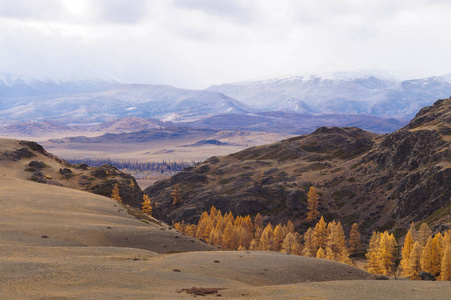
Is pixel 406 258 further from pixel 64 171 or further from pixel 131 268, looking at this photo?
pixel 64 171

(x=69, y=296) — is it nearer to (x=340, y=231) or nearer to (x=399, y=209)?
(x=340, y=231)

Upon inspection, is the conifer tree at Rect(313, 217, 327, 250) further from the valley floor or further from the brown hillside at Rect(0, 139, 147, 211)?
the valley floor

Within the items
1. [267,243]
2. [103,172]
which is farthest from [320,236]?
[103,172]

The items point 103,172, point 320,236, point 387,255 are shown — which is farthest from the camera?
point 103,172

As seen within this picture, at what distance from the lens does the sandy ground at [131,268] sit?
42188 mm

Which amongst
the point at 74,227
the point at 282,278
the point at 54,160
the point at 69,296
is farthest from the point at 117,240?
the point at 54,160

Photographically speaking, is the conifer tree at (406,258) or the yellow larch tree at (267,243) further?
the yellow larch tree at (267,243)

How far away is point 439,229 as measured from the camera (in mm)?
134250

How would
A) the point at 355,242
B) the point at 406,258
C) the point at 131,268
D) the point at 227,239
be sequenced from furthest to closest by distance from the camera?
the point at 355,242
the point at 227,239
the point at 406,258
the point at 131,268

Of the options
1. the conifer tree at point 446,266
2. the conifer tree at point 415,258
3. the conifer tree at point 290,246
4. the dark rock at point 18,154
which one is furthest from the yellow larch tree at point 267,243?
the dark rock at point 18,154

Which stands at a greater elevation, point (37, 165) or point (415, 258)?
point (37, 165)

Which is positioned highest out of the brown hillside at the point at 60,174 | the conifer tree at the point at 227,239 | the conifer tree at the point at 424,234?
the brown hillside at the point at 60,174

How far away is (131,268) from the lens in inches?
2039

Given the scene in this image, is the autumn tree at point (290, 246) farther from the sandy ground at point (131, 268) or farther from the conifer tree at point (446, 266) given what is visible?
the sandy ground at point (131, 268)
